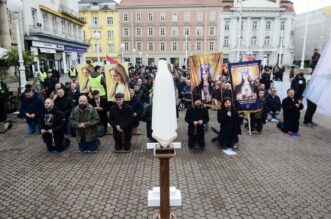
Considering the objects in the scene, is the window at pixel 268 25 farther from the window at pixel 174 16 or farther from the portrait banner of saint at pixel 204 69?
the portrait banner of saint at pixel 204 69

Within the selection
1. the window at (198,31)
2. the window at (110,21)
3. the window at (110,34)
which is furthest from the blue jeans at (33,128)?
the window at (110,21)

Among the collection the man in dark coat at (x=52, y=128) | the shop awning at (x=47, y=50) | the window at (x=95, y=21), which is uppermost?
the window at (x=95, y=21)

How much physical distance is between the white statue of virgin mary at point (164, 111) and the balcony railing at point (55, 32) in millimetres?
28758

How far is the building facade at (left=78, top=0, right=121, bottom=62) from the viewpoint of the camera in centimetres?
5859

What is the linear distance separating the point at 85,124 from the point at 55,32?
30.3 metres

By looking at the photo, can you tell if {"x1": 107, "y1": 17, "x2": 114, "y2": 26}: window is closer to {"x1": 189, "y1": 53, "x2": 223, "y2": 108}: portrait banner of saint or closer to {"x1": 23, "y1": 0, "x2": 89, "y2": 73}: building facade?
{"x1": 23, "y1": 0, "x2": 89, "y2": 73}: building facade

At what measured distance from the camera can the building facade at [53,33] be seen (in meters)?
27.4

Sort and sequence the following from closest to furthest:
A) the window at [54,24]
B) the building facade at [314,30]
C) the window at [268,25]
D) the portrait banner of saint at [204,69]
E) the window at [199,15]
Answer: the portrait banner of saint at [204,69], the window at [54,24], the building facade at [314,30], the window at [199,15], the window at [268,25]

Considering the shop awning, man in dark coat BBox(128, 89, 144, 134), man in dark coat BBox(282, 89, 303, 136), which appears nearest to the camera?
man in dark coat BBox(128, 89, 144, 134)

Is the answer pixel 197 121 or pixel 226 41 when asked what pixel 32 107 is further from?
pixel 226 41

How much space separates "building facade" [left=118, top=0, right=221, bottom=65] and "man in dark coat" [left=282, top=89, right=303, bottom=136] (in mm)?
48528

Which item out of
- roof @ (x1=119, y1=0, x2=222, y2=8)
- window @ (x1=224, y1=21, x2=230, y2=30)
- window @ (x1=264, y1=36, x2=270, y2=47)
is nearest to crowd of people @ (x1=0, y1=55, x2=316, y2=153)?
roof @ (x1=119, y1=0, x2=222, y2=8)

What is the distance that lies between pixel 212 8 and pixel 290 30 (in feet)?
61.7

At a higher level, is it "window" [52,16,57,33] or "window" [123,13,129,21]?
"window" [123,13,129,21]
